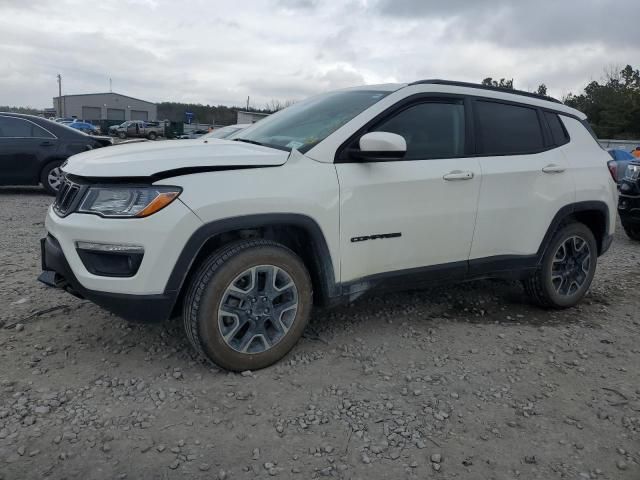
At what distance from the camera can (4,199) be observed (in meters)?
8.89

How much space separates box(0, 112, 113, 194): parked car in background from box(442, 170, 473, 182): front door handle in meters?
7.20

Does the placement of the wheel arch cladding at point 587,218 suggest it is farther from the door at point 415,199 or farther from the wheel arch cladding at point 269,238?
the wheel arch cladding at point 269,238

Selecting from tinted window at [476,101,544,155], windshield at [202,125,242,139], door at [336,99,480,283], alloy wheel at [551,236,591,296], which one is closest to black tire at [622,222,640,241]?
alloy wheel at [551,236,591,296]

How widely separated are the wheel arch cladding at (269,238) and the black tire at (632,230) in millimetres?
5934

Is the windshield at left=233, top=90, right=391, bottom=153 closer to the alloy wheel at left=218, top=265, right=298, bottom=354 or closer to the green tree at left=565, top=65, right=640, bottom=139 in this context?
the alloy wheel at left=218, top=265, right=298, bottom=354

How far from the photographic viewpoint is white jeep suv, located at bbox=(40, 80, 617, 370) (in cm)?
277

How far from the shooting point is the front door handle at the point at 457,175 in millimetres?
3535

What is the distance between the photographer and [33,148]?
8.76 meters

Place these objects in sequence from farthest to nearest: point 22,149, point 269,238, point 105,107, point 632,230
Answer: point 105,107, point 22,149, point 632,230, point 269,238

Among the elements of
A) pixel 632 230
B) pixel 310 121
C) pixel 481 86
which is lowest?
pixel 632 230

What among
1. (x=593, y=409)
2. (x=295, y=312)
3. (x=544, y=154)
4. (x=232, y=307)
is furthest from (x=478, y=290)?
(x=232, y=307)

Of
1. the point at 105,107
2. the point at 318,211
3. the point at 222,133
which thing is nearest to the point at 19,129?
the point at 222,133

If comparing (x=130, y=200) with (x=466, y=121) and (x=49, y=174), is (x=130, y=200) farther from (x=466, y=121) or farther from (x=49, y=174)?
(x=49, y=174)

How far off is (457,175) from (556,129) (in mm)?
1283
